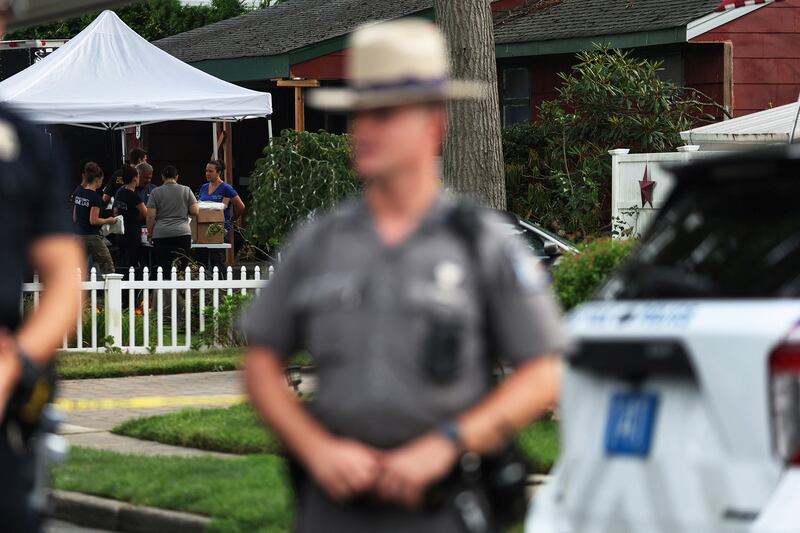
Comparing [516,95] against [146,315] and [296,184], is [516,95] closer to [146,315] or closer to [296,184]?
[296,184]

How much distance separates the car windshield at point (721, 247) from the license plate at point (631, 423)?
32 cm

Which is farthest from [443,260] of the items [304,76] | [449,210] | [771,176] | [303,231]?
[304,76]

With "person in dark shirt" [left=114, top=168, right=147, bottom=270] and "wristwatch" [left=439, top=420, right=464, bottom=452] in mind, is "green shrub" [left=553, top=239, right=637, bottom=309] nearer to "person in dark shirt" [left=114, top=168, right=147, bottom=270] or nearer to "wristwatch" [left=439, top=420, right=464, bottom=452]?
"wristwatch" [left=439, top=420, right=464, bottom=452]

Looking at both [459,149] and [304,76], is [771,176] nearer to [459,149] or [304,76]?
[459,149]

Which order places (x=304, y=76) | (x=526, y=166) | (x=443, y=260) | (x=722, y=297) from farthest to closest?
(x=304, y=76) → (x=526, y=166) → (x=722, y=297) → (x=443, y=260)

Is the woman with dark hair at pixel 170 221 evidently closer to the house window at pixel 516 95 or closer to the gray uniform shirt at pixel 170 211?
the gray uniform shirt at pixel 170 211

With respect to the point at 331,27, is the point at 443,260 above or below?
below

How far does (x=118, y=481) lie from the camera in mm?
8469

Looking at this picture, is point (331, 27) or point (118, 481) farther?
point (331, 27)

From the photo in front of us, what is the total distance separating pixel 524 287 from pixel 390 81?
507 mm

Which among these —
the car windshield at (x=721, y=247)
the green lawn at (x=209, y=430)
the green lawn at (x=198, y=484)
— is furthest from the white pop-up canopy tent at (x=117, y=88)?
the car windshield at (x=721, y=247)

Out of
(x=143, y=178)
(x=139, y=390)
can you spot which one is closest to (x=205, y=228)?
(x=143, y=178)

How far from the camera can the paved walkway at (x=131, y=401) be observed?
10.2 meters

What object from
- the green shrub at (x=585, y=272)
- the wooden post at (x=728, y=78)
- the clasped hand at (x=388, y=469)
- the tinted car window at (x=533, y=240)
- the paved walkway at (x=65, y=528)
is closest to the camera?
the clasped hand at (x=388, y=469)
